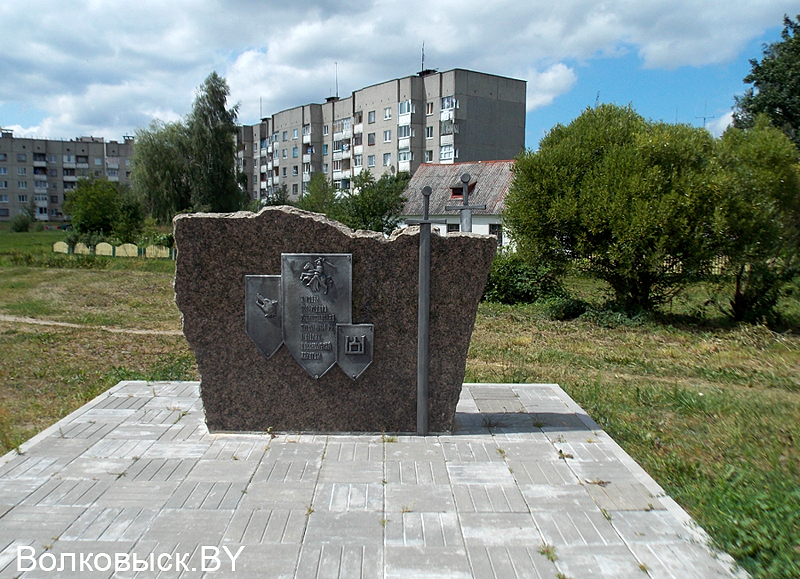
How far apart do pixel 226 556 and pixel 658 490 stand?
2946 mm

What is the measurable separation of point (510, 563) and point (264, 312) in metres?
2.91

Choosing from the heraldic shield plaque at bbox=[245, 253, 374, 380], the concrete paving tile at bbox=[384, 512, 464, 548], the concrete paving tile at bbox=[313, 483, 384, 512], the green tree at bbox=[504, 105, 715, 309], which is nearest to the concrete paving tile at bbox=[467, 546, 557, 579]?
the concrete paving tile at bbox=[384, 512, 464, 548]

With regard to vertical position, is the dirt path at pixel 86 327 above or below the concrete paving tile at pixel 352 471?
below

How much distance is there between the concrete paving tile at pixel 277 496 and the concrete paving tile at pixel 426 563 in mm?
847

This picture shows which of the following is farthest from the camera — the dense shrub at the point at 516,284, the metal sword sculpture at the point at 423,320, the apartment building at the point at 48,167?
the apartment building at the point at 48,167

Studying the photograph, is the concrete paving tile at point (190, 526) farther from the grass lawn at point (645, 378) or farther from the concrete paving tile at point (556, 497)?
the grass lawn at point (645, 378)

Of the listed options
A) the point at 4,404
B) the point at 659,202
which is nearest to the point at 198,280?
the point at 4,404

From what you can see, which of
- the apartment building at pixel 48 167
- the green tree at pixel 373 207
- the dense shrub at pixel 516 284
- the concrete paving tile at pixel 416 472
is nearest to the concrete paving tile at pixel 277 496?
the concrete paving tile at pixel 416 472

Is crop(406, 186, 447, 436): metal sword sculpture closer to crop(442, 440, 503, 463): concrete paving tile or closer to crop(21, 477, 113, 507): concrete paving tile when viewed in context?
crop(442, 440, 503, 463): concrete paving tile

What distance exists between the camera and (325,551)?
3.81 metres

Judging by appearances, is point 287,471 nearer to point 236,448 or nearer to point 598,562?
point 236,448

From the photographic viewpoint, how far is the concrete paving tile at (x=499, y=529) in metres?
3.93

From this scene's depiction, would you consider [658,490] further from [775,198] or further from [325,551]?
[775,198]

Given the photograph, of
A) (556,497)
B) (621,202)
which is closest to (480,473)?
(556,497)
